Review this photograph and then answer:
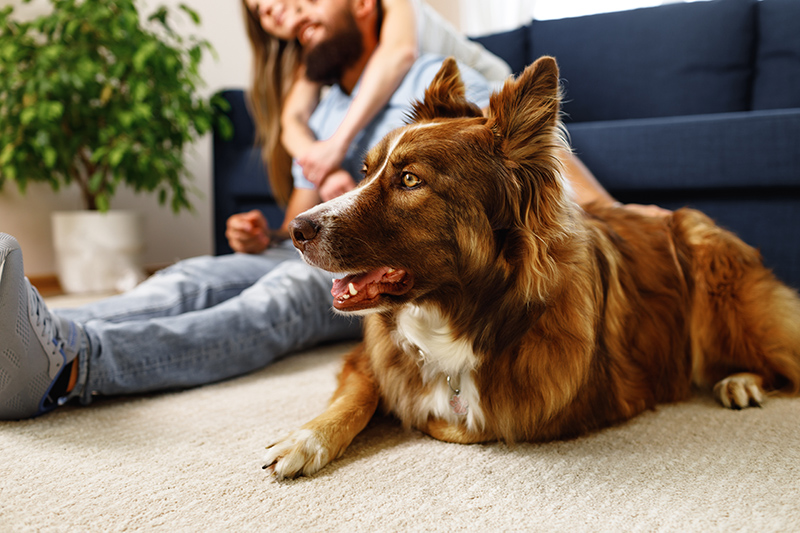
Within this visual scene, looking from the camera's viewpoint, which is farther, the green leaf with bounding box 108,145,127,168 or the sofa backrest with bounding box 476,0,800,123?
the green leaf with bounding box 108,145,127,168

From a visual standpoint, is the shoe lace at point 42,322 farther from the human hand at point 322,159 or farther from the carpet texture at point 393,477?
the human hand at point 322,159

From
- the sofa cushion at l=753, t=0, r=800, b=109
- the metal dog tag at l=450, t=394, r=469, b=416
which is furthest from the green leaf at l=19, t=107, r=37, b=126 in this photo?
the sofa cushion at l=753, t=0, r=800, b=109

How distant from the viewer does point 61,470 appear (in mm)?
1228

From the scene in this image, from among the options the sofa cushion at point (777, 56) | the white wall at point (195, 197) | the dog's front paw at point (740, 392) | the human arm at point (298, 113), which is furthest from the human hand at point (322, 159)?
the sofa cushion at point (777, 56)

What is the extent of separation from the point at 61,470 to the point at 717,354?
183 centimetres

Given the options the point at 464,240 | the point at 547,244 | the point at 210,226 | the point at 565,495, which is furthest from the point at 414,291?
the point at 210,226

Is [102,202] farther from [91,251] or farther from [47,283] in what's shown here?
[47,283]

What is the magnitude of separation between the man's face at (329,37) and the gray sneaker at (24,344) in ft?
5.54

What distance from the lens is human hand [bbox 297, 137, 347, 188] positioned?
7.82 ft

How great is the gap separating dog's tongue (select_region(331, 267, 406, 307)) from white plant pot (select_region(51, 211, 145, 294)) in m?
3.12

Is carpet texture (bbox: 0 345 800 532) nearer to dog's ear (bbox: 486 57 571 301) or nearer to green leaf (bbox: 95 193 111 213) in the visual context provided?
dog's ear (bbox: 486 57 571 301)

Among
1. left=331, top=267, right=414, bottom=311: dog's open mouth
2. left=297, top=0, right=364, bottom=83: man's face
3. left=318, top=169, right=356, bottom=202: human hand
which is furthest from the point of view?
left=297, top=0, right=364, bottom=83: man's face

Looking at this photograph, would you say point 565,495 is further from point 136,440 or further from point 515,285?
Result: point 136,440

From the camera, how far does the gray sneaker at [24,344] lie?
51.8 inches
